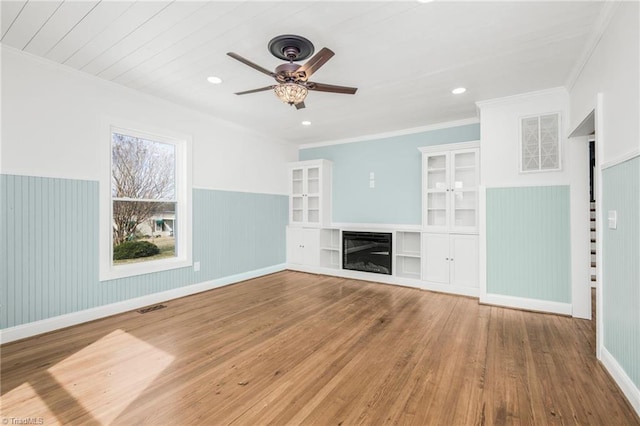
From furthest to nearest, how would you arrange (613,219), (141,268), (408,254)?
(408,254) < (141,268) < (613,219)

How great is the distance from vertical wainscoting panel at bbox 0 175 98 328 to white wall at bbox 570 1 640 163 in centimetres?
474

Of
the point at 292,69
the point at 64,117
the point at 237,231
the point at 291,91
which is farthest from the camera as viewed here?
the point at 237,231

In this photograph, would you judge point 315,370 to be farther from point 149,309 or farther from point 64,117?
point 64,117

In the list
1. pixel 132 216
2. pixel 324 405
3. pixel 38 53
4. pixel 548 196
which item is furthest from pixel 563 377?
pixel 38 53

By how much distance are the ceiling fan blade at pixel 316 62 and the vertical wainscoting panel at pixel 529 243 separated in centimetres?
288

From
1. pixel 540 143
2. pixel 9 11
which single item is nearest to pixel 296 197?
pixel 540 143

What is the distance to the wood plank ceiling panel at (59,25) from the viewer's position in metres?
2.10

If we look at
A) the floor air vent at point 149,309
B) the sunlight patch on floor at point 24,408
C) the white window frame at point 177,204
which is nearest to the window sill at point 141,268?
the white window frame at point 177,204

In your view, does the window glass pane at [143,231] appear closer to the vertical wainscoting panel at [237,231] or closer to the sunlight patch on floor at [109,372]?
the vertical wainscoting panel at [237,231]

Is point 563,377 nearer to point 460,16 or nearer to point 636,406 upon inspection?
point 636,406

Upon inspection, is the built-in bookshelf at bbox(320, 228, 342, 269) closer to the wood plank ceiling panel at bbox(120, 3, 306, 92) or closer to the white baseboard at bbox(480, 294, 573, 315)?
the white baseboard at bbox(480, 294, 573, 315)

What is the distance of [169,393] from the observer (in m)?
1.92

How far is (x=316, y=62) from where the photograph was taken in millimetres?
2176

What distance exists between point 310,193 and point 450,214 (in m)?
2.71
